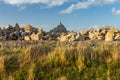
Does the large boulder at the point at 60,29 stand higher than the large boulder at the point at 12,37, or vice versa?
the large boulder at the point at 60,29

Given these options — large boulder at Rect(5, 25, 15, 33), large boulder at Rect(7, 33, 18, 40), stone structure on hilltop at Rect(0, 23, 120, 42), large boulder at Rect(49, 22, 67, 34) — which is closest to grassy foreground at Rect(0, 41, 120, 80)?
stone structure on hilltop at Rect(0, 23, 120, 42)

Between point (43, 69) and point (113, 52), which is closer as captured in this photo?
point (43, 69)

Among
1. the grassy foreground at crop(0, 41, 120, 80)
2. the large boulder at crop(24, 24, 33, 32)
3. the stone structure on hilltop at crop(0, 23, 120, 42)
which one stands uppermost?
the large boulder at crop(24, 24, 33, 32)

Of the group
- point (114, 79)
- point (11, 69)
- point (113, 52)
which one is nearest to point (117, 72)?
point (114, 79)

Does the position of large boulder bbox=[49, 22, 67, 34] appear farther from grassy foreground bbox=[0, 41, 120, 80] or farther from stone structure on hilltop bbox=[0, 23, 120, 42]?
grassy foreground bbox=[0, 41, 120, 80]

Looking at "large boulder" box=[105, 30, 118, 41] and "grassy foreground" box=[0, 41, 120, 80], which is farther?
"large boulder" box=[105, 30, 118, 41]

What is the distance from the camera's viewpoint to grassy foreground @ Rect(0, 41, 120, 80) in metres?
12.7

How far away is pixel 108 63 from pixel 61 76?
2.09 m

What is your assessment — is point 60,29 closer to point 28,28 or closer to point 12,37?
point 28,28

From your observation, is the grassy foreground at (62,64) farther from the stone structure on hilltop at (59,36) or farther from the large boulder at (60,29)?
the large boulder at (60,29)

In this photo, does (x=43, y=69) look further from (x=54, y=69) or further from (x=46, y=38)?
(x=46, y=38)

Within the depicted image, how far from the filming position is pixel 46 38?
3027 centimetres

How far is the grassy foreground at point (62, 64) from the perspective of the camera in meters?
12.7

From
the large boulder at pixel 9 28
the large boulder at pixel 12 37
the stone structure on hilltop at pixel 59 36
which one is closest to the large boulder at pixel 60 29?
the stone structure on hilltop at pixel 59 36
